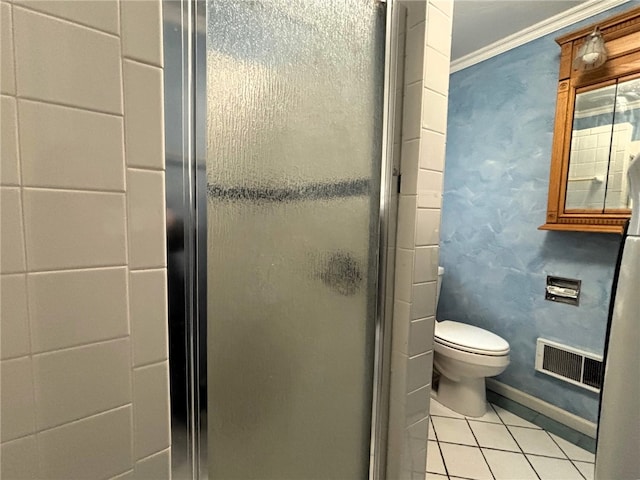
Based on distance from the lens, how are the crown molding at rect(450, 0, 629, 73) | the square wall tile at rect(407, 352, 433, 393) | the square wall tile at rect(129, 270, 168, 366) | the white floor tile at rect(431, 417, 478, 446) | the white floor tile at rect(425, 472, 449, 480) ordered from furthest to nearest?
the white floor tile at rect(431, 417, 478, 446) < the crown molding at rect(450, 0, 629, 73) < the white floor tile at rect(425, 472, 449, 480) < the square wall tile at rect(407, 352, 433, 393) < the square wall tile at rect(129, 270, 168, 366)

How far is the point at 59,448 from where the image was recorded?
419mm

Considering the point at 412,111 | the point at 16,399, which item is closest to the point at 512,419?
the point at 412,111

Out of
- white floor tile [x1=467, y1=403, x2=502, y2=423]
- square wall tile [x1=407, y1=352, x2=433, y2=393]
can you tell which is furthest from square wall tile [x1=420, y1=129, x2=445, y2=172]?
white floor tile [x1=467, y1=403, x2=502, y2=423]

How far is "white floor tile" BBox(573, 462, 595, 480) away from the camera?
4.83ft

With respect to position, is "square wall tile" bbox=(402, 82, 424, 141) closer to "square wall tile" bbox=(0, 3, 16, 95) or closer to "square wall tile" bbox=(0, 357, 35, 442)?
"square wall tile" bbox=(0, 3, 16, 95)

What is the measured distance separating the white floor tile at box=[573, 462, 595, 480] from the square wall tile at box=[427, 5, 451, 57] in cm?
192

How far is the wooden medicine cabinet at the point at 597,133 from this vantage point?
4.91 feet

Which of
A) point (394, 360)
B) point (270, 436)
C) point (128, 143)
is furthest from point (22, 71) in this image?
point (394, 360)

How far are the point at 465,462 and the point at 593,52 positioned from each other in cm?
208

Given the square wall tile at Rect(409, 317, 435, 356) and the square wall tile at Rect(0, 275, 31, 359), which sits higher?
the square wall tile at Rect(0, 275, 31, 359)

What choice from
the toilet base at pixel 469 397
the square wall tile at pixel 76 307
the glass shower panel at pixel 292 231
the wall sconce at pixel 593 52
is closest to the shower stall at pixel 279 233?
the glass shower panel at pixel 292 231

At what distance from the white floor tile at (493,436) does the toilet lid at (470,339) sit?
1.52 feet

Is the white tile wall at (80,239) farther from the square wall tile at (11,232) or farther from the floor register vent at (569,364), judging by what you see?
the floor register vent at (569,364)

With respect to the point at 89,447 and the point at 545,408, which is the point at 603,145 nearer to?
the point at 545,408
